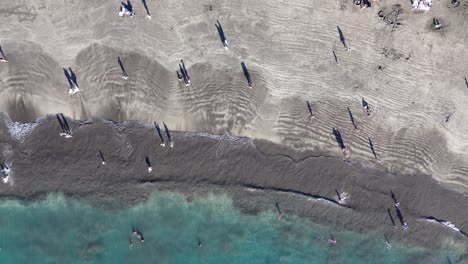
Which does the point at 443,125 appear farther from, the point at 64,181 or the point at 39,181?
the point at 39,181

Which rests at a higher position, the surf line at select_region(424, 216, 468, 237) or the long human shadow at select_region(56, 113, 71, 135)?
the long human shadow at select_region(56, 113, 71, 135)

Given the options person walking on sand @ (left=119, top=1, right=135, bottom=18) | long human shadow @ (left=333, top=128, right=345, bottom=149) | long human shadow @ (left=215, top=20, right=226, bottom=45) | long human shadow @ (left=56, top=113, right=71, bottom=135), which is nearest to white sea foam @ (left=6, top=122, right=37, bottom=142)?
long human shadow @ (left=56, top=113, right=71, bottom=135)

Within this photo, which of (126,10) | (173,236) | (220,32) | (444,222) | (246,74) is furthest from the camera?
(444,222)

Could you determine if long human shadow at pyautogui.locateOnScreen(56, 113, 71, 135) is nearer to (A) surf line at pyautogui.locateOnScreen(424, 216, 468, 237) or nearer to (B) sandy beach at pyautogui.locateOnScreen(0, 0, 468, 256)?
(B) sandy beach at pyautogui.locateOnScreen(0, 0, 468, 256)

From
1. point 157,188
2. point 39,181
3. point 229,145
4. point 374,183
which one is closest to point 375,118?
point 374,183

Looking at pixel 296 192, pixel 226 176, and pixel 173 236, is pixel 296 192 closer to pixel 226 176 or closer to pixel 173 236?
pixel 226 176

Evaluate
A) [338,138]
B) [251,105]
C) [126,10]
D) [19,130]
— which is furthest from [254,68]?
[19,130]
